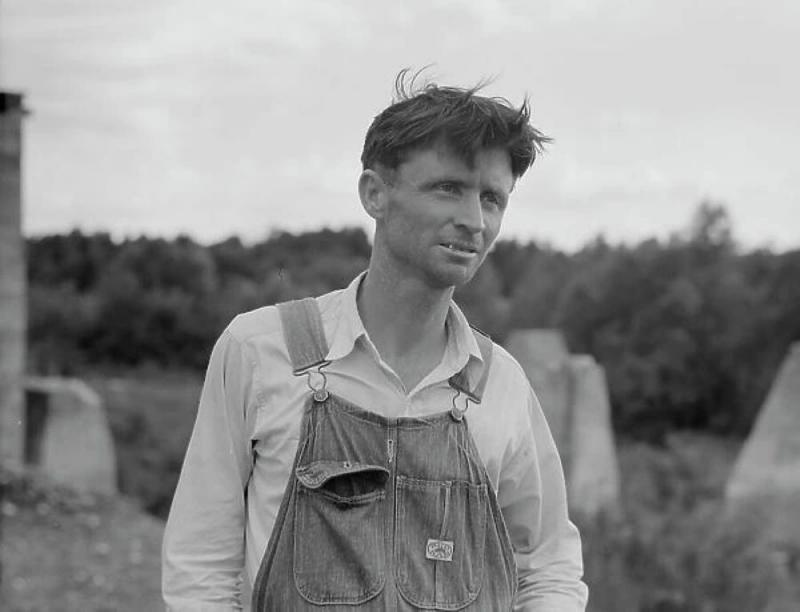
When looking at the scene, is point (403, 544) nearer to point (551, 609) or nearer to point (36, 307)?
point (551, 609)

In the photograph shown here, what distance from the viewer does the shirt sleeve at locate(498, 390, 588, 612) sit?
2232 mm

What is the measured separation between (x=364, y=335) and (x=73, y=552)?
22.2 ft

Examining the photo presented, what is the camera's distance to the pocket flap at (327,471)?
2.03 meters

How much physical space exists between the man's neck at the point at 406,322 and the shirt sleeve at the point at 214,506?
24cm

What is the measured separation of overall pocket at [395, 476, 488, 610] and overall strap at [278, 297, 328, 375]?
0.80ft

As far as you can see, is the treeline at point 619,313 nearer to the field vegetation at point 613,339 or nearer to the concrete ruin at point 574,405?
the field vegetation at point 613,339

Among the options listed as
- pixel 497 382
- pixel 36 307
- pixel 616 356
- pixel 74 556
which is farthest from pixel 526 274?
pixel 497 382

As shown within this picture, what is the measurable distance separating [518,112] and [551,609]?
32.8 inches

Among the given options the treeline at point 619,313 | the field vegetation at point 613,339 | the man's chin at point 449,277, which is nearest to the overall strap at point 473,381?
the man's chin at point 449,277

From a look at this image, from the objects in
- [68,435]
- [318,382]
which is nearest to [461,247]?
[318,382]

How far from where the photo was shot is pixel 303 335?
7.13 feet

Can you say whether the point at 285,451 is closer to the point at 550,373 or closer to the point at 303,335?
the point at 303,335

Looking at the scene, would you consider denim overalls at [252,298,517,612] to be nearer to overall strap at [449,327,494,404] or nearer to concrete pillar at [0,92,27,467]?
overall strap at [449,327,494,404]

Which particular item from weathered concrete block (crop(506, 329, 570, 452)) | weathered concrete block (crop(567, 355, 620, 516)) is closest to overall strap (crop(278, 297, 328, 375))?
weathered concrete block (crop(506, 329, 570, 452))
